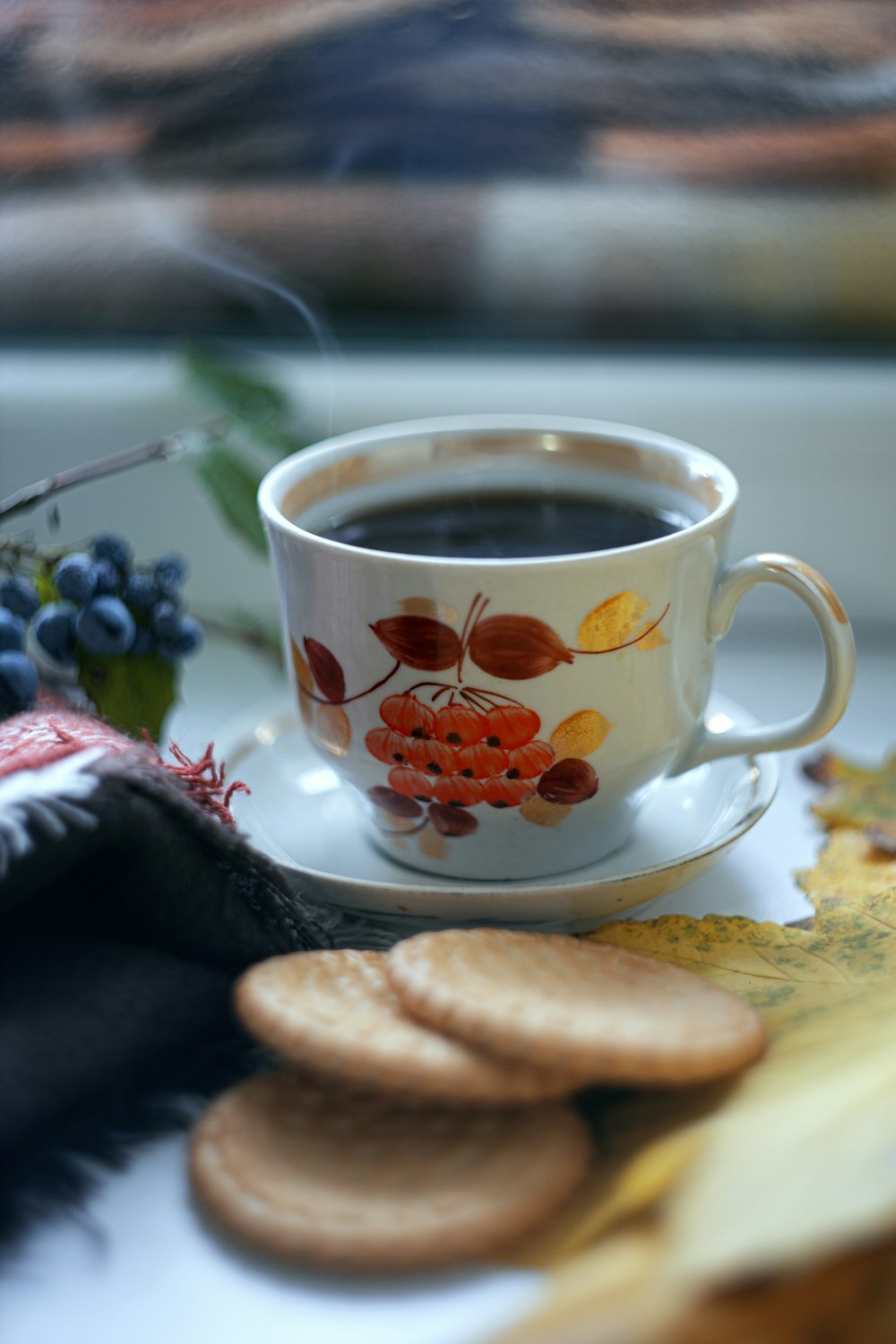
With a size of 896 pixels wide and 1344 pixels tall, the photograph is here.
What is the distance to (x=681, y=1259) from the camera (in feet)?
1.04

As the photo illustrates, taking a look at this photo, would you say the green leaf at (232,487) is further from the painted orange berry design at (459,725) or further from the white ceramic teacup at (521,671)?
the painted orange berry design at (459,725)

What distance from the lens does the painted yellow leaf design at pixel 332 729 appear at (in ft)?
1.79

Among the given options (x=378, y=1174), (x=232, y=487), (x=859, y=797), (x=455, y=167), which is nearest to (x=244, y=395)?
(x=232, y=487)

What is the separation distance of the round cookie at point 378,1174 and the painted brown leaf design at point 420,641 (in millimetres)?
178

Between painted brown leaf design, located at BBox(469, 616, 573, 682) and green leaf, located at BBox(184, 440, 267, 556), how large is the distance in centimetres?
26

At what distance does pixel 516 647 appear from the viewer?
496mm

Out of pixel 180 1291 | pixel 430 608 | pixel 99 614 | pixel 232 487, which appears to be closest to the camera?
pixel 180 1291

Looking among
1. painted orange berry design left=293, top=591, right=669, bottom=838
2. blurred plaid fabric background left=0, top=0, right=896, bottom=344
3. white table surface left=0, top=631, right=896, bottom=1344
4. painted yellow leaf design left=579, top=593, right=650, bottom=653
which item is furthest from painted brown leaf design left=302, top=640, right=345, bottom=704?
blurred plaid fabric background left=0, top=0, right=896, bottom=344

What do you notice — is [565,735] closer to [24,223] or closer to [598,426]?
[598,426]

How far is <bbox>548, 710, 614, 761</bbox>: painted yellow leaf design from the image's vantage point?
0.52 meters

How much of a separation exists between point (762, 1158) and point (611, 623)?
0.73 ft

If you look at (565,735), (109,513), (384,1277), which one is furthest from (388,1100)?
(109,513)

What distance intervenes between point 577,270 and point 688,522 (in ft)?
0.91

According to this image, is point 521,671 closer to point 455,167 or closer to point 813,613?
point 813,613
